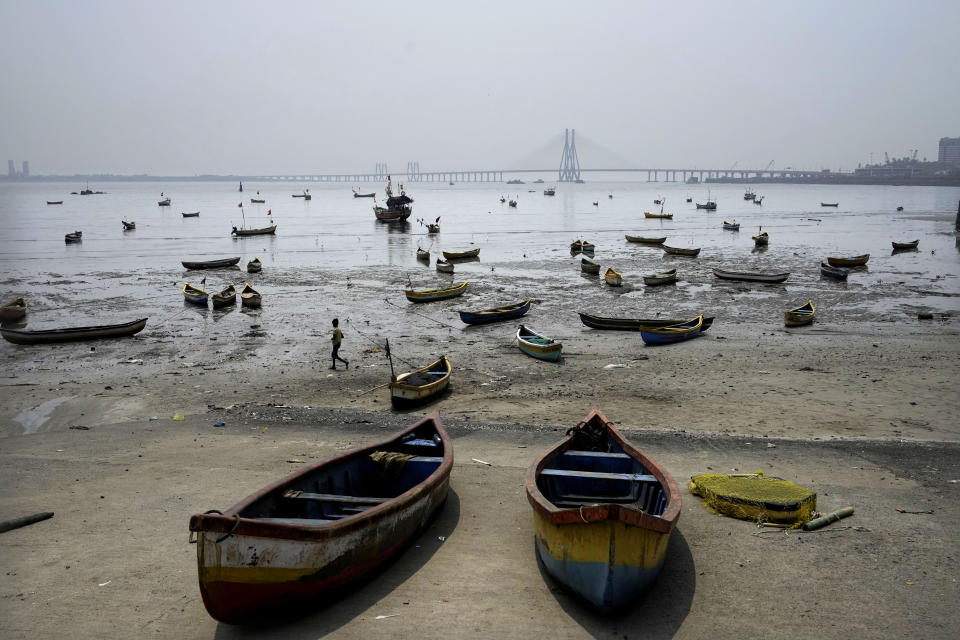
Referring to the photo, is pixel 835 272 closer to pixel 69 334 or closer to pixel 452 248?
pixel 452 248

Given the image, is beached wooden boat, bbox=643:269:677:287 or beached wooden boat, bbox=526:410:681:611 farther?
beached wooden boat, bbox=643:269:677:287

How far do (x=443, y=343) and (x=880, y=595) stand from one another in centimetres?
1623

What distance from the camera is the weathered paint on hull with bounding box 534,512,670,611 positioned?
6.99 m

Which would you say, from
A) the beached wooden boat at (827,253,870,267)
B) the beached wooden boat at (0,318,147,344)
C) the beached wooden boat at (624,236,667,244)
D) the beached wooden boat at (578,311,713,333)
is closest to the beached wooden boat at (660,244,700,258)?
the beached wooden boat at (624,236,667,244)

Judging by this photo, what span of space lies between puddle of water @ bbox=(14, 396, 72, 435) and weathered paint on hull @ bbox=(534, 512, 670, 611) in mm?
12495

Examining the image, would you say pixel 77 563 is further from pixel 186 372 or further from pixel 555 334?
pixel 555 334

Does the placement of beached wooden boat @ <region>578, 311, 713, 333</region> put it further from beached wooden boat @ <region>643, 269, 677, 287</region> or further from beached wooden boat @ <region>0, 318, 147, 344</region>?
beached wooden boat @ <region>0, 318, 147, 344</region>

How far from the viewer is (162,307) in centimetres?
3020

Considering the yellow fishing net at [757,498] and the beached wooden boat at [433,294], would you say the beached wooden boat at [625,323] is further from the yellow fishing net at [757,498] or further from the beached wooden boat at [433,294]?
the yellow fishing net at [757,498]

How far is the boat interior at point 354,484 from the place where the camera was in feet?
27.3

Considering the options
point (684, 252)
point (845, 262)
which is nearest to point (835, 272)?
point (845, 262)

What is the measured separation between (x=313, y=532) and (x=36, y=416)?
1159cm

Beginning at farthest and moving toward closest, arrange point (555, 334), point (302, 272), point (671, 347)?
point (302, 272) < point (555, 334) < point (671, 347)

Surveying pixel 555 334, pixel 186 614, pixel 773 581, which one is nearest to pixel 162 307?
pixel 555 334
